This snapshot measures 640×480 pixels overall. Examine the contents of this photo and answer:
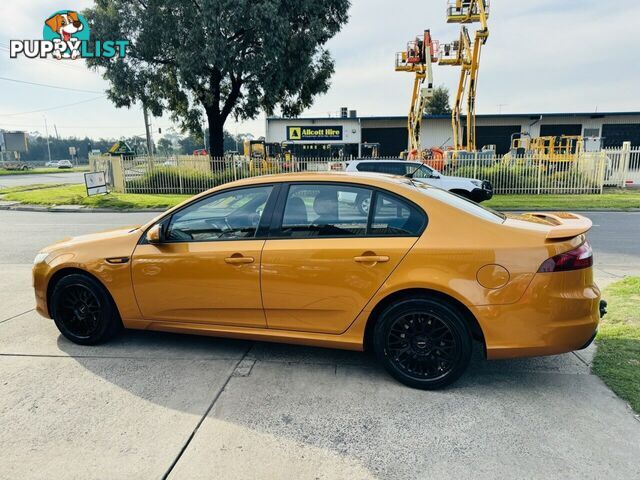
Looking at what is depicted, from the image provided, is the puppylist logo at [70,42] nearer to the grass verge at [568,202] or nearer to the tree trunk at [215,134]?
the tree trunk at [215,134]

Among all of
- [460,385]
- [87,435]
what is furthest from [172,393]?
[460,385]

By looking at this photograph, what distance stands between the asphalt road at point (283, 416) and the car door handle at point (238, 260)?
0.87 m

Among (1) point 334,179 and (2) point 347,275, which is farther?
(1) point 334,179

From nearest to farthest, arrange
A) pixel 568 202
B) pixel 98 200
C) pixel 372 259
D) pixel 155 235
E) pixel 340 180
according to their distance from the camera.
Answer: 1. pixel 372 259
2. pixel 340 180
3. pixel 155 235
4. pixel 568 202
5. pixel 98 200

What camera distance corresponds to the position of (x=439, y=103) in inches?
2232

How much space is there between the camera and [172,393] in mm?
3295

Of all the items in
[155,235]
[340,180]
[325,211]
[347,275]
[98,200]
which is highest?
[340,180]

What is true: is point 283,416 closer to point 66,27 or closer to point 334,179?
point 334,179

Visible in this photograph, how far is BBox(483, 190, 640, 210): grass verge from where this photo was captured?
578 inches

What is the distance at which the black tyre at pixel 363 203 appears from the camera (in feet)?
11.2

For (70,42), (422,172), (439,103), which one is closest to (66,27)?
(70,42)

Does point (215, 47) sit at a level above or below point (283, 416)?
above

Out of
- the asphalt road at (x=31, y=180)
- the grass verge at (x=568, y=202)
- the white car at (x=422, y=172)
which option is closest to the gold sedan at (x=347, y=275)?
the white car at (x=422, y=172)

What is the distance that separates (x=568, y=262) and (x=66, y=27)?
24.0m
